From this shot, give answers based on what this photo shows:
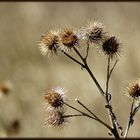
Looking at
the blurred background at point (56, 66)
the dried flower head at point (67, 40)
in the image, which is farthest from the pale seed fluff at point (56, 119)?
the blurred background at point (56, 66)

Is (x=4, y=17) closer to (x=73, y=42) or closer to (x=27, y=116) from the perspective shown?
(x=27, y=116)

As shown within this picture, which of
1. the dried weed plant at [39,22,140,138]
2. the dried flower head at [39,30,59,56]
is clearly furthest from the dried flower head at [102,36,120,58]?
the dried flower head at [39,30,59,56]

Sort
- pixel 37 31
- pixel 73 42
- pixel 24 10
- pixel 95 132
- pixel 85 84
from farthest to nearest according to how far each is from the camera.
A: pixel 24 10 < pixel 37 31 < pixel 85 84 < pixel 95 132 < pixel 73 42

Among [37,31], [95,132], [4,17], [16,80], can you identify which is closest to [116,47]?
[95,132]

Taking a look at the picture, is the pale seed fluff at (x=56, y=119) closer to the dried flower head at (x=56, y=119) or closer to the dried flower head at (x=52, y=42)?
the dried flower head at (x=56, y=119)

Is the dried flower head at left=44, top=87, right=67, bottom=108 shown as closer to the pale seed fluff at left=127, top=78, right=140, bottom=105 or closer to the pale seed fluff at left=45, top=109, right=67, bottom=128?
the pale seed fluff at left=45, top=109, right=67, bottom=128
